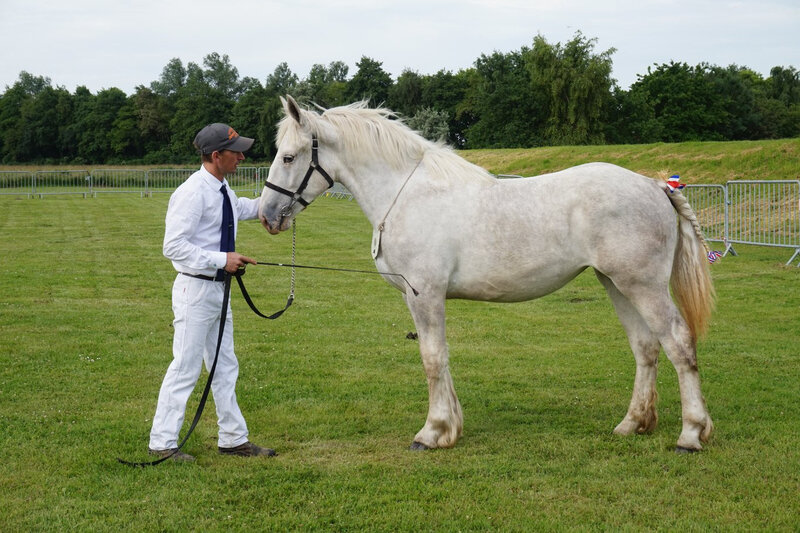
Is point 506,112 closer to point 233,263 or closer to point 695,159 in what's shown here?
point 695,159

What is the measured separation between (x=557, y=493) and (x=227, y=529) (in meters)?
2.06

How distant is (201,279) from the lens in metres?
5.05

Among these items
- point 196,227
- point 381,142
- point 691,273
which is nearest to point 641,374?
point 691,273

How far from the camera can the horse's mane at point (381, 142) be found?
559cm

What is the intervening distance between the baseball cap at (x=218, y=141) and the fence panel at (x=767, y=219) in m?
13.4

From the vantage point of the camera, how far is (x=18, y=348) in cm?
851

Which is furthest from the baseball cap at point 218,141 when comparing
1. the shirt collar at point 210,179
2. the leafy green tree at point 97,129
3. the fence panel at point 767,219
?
the leafy green tree at point 97,129

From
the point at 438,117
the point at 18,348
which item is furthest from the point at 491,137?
the point at 18,348

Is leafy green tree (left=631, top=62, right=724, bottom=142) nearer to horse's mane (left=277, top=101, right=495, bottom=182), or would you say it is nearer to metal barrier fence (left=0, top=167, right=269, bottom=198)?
metal barrier fence (left=0, top=167, right=269, bottom=198)

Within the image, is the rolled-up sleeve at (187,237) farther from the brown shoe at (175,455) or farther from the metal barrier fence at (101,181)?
the metal barrier fence at (101,181)

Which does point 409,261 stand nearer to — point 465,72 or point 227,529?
point 227,529

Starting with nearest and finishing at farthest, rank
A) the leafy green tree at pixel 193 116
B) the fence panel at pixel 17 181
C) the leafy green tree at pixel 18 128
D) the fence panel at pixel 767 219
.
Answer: the fence panel at pixel 767 219 → the fence panel at pixel 17 181 → the leafy green tree at pixel 193 116 → the leafy green tree at pixel 18 128

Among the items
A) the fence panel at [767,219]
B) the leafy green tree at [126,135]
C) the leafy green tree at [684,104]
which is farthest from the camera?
the leafy green tree at [126,135]

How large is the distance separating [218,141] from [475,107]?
2713 inches
